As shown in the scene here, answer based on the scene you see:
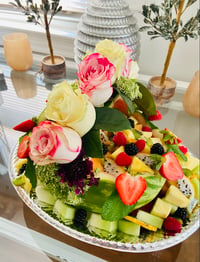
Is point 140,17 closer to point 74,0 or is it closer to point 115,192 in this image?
point 74,0

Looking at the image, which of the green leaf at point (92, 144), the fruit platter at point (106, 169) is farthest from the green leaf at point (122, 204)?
the green leaf at point (92, 144)

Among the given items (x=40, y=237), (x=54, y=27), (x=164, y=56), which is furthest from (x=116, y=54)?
(x=54, y=27)

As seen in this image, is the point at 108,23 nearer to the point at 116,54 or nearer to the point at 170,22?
the point at 170,22

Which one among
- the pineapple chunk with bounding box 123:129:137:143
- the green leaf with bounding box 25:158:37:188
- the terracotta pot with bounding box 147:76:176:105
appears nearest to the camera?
the green leaf with bounding box 25:158:37:188

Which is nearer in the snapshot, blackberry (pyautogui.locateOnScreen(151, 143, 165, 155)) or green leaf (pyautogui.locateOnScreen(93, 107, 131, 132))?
green leaf (pyautogui.locateOnScreen(93, 107, 131, 132))

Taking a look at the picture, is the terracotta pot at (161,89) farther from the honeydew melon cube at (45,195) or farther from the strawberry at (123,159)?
the honeydew melon cube at (45,195)

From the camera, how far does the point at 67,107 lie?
326 mm

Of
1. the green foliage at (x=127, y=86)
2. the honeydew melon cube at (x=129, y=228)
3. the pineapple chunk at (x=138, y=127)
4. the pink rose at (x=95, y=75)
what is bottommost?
the honeydew melon cube at (x=129, y=228)

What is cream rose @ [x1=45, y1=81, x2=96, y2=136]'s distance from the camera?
327mm

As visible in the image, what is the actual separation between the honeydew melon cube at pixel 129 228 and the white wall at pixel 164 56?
25.4 inches

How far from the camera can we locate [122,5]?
742 millimetres

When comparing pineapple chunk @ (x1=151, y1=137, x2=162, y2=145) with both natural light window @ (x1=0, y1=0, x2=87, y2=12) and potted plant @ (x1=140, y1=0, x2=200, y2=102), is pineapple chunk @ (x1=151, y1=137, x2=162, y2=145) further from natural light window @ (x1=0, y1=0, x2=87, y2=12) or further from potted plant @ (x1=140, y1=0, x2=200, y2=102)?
natural light window @ (x1=0, y1=0, x2=87, y2=12)

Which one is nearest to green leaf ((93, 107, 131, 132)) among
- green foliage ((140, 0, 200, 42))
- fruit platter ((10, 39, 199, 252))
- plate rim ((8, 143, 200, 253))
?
fruit platter ((10, 39, 199, 252))

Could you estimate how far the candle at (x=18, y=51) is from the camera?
87 centimetres
